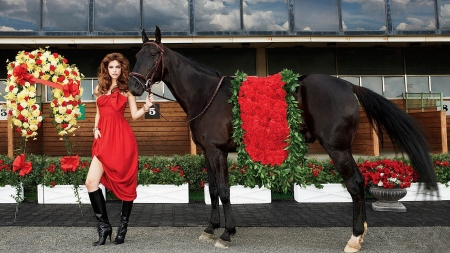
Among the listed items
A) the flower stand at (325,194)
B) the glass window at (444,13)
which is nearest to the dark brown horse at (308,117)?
the flower stand at (325,194)

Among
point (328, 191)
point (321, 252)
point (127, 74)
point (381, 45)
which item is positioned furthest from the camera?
point (381, 45)

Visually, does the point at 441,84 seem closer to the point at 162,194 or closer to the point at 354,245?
the point at 162,194

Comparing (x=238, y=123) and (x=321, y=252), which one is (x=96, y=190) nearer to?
(x=238, y=123)

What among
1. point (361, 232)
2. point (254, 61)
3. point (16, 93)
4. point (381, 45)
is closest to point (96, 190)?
point (16, 93)

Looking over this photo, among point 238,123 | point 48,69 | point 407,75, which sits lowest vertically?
point 238,123

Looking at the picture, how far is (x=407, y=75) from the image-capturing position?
1355cm

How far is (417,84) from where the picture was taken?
13.6 meters

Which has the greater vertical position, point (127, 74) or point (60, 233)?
point (127, 74)

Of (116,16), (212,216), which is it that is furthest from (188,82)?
(116,16)

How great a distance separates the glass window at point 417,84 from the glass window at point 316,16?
12.7 feet

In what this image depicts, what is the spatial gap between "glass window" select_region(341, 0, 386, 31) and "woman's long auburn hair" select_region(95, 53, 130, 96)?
9744 millimetres

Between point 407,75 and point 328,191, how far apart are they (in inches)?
344

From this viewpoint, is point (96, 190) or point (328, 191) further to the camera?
point (328, 191)

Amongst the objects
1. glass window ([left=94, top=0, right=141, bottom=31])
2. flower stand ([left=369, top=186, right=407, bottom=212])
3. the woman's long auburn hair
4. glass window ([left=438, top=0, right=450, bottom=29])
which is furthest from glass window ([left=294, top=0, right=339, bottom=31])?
the woman's long auburn hair
